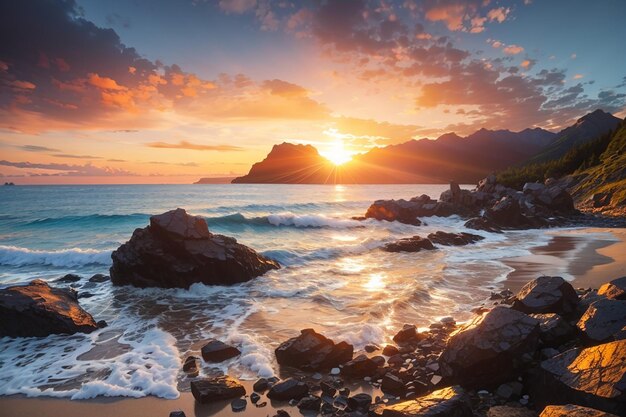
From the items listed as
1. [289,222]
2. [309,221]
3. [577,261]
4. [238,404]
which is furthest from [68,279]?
[309,221]

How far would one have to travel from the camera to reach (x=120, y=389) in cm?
819

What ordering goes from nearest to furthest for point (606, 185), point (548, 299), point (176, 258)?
point (548, 299) → point (176, 258) → point (606, 185)

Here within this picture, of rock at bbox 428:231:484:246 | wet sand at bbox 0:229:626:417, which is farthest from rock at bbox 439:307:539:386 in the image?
rock at bbox 428:231:484:246

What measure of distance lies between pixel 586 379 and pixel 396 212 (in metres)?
43.8

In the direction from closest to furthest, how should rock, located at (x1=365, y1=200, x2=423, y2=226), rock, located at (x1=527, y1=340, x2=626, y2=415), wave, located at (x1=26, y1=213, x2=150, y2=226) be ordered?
rock, located at (x1=527, y1=340, x2=626, y2=415), wave, located at (x1=26, y1=213, x2=150, y2=226), rock, located at (x1=365, y1=200, x2=423, y2=226)

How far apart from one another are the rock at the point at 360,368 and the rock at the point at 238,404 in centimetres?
263

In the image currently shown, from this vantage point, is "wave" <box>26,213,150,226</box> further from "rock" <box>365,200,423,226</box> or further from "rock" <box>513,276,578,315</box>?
"rock" <box>513,276,578,315</box>

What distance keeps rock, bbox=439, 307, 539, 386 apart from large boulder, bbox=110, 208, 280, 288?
13.8 meters

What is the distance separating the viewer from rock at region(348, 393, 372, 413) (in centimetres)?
712

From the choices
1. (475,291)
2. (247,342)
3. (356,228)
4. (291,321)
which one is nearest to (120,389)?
(247,342)

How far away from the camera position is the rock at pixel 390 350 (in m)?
9.61

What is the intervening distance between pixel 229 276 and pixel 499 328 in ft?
48.0

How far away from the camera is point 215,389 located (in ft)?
25.2

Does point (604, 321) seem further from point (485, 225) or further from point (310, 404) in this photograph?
point (485, 225)
